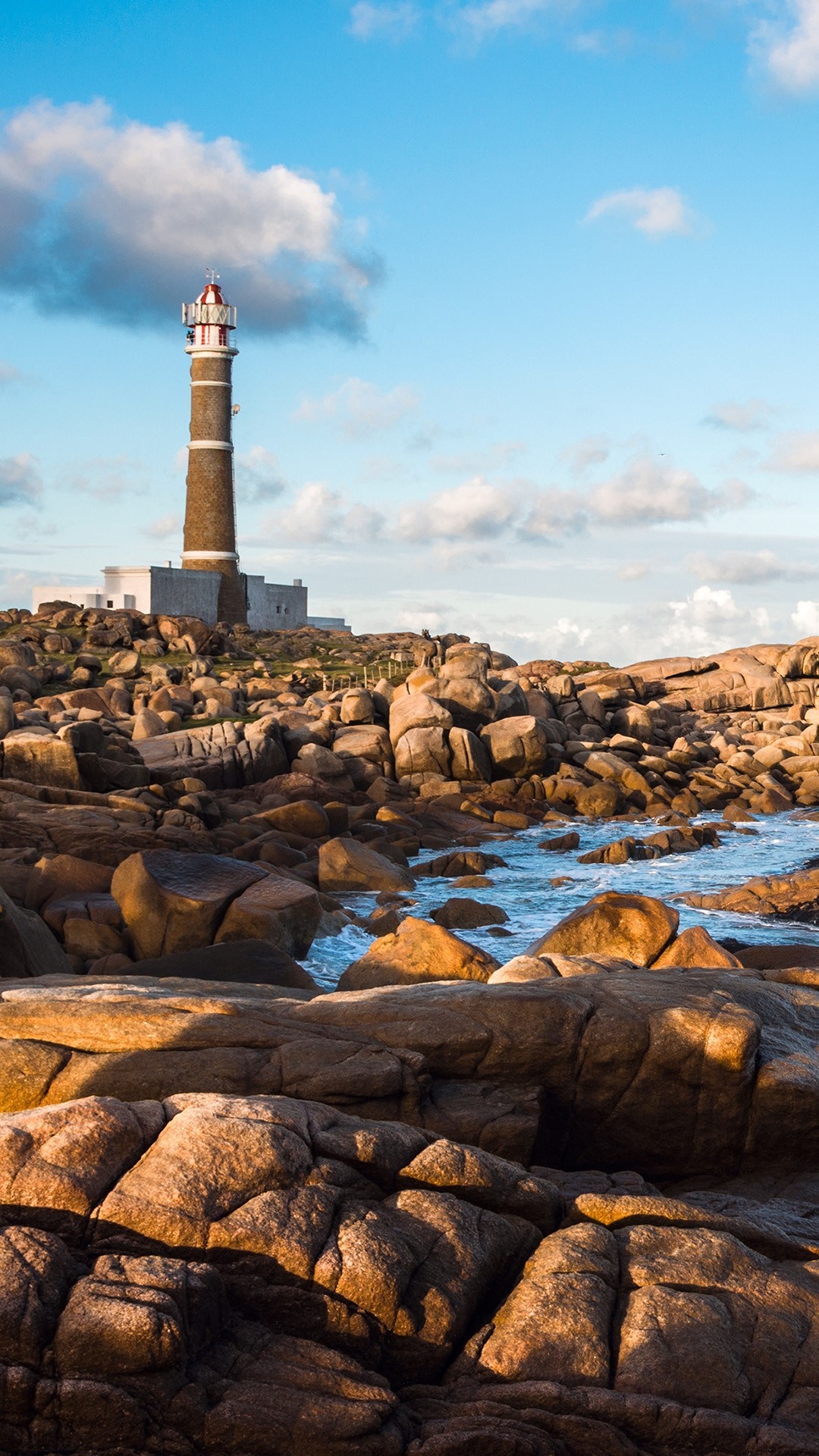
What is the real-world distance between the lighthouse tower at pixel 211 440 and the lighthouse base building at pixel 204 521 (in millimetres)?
40

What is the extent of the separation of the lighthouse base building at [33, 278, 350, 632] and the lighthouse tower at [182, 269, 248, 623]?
0.13 feet

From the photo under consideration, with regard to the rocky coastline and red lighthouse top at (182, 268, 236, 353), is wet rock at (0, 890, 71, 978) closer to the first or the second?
the rocky coastline

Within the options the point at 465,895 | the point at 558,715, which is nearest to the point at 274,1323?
the point at 465,895

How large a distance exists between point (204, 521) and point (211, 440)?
4.35m

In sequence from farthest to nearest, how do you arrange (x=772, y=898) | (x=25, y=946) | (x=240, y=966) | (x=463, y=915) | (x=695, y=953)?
1. (x=772, y=898)
2. (x=463, y=915)
3. (x=25, y=946)
4. (x=240, y=966)
5. (x=695, y=953)

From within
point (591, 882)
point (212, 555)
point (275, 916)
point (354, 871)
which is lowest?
point (591, 882)

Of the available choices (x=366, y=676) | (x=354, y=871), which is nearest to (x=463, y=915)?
(x=354, y=871)

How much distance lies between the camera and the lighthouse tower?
63594 mm

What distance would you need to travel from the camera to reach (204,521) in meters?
65.2

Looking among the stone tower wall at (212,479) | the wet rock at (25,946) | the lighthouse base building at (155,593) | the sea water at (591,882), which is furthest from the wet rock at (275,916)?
the stone tower wall at (212,479)

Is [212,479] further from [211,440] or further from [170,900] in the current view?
[170,900]

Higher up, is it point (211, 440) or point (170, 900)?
point (211, 440)

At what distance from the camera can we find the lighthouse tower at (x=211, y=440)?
63594mm

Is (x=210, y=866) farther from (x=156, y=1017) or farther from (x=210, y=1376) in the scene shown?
(x=210, y=1376)
